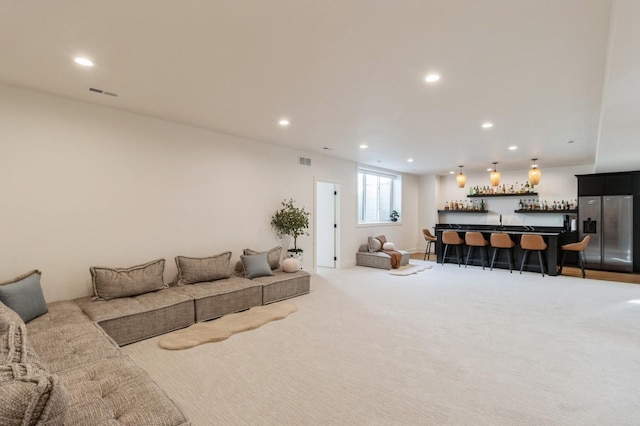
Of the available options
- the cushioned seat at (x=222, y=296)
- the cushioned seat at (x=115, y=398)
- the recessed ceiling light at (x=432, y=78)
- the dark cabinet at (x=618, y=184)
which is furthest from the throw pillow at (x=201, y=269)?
the dark cabinet at (x=618, y=184)

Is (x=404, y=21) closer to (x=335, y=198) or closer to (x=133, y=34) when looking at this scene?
(x=133, y=34)

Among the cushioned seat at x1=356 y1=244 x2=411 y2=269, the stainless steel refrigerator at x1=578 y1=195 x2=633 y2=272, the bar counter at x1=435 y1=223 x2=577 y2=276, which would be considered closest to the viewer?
the bar counter at x1=435 y1=223 x2=577 y2=276

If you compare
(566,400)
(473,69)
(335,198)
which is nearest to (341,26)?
(473,69)

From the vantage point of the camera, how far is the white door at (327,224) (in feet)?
25.8

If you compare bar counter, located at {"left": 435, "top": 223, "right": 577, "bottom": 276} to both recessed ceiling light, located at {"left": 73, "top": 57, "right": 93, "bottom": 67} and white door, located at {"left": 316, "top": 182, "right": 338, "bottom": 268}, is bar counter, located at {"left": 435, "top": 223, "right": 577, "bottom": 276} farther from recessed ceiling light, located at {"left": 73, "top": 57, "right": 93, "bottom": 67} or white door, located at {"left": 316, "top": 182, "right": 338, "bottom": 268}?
recessed ceiling light, located at {"left": 73, "top": 57, "right": 93, "bottom": 67}

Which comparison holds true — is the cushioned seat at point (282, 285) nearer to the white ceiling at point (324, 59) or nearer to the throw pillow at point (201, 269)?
the throw pillow at point (201, 269)

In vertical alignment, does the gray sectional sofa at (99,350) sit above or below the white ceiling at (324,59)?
below

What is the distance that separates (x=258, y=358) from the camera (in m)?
3.11

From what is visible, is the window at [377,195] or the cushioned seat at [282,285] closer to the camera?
the cushioned seat at [282,285]

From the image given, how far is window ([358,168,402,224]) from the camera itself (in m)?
9.09

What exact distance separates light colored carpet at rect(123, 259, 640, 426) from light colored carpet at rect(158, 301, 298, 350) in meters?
0.11

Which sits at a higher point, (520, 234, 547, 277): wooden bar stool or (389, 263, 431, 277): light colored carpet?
(520, 234, 547, 277): wooden bar stool

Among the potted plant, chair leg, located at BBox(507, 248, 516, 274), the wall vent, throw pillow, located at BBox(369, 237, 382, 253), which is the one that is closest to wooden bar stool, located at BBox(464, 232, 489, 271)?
chair leg, located at BBox(507, 248, 516, 274)

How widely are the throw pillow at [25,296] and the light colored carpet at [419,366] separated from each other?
37.7 inches
